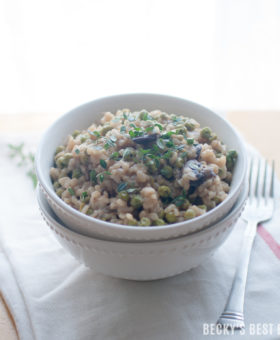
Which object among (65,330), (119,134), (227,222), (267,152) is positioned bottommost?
(65,330)

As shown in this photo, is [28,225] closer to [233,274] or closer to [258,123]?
[233,274]

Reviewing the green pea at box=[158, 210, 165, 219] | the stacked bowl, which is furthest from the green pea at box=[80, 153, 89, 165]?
the green pea at box=[158, 210, 165, 219]

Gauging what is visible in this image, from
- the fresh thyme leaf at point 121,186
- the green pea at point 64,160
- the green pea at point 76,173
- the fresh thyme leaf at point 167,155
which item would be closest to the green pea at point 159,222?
the fresh thyme leaf at point 121,186

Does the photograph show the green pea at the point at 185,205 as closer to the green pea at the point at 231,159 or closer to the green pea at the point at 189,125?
the green pea at the point at 231,159

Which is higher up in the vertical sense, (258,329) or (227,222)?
(227,222)

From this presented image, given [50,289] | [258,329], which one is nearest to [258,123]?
[258,329]

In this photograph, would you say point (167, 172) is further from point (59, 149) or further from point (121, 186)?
point (59, 149)

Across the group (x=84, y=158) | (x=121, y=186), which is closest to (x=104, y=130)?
(x=84, y=158)

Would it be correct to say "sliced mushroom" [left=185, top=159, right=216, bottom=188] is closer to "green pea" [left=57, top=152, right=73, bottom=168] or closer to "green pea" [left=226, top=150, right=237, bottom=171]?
"green pea" [left=226, top=150, right=237, bottom=171]
